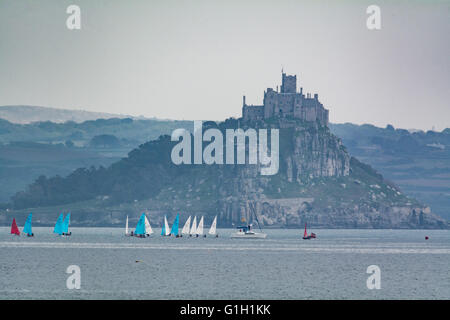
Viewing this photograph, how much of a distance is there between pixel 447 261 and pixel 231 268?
54794 mm

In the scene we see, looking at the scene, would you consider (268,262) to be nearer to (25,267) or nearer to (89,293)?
(25,267)

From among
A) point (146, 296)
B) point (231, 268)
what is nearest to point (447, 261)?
point (231, 268)

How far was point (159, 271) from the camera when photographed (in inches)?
5906

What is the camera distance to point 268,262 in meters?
178
